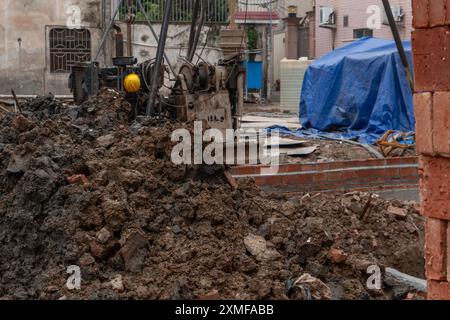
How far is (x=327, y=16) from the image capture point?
24984 millimetres

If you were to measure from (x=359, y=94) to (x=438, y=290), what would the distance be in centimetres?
1196

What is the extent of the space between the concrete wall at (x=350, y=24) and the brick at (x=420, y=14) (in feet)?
57.1

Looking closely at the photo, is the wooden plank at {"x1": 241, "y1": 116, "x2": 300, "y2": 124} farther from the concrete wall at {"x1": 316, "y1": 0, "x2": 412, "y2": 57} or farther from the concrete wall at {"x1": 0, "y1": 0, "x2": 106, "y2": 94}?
the concrete wall at {"x1": 0, "y1": 0, "x2": 106, "y2": 94}

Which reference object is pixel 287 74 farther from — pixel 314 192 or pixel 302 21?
pixel 314 192

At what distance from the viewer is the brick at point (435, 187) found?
12.1 ft

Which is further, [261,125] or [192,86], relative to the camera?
[261,125]

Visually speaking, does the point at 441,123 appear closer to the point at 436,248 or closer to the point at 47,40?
the point at 436,248

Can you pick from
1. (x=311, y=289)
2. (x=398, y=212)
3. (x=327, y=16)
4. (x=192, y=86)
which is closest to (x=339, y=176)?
(x=398, y=212)

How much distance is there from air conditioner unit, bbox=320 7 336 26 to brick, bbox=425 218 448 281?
21855 millimetres

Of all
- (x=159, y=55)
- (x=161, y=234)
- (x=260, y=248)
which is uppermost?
(x=159, y=55)

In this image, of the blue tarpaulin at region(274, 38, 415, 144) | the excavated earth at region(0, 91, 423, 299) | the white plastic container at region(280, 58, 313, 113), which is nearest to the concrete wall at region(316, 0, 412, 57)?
the white plastic container at region(280, 58, 313, 113)

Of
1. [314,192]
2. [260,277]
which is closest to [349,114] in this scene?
[314,192]

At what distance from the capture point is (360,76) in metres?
15.5
